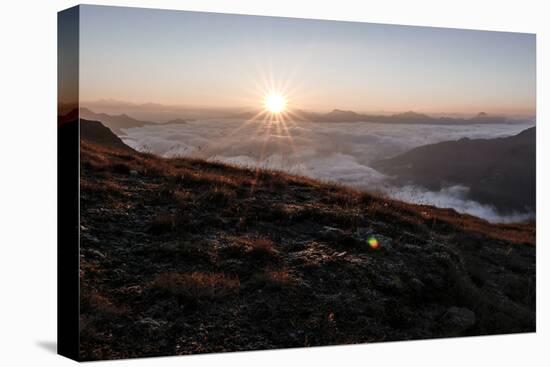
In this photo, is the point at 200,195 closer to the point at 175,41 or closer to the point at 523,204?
the point at 175,41

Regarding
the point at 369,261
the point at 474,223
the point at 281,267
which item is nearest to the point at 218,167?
the point at 281,267

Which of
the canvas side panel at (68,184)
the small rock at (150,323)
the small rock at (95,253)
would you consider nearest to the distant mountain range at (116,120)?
the canvas side panel at (68,184)

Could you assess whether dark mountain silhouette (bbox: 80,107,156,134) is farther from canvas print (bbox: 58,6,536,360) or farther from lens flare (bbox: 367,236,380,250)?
lens flare (bbox: 367,236,380,250)

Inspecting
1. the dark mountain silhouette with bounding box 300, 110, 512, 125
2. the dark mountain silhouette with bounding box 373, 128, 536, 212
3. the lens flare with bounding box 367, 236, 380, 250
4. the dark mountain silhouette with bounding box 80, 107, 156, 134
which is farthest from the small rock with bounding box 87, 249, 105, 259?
the dark mountain silhouette with bounding box 373, 128, 536, 212

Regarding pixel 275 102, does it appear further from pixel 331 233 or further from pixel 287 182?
pixel 331 233

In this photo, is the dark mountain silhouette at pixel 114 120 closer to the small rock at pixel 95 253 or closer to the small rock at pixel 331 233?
the small rock at pixel 95 253

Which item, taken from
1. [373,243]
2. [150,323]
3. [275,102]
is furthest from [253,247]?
[275,102]
